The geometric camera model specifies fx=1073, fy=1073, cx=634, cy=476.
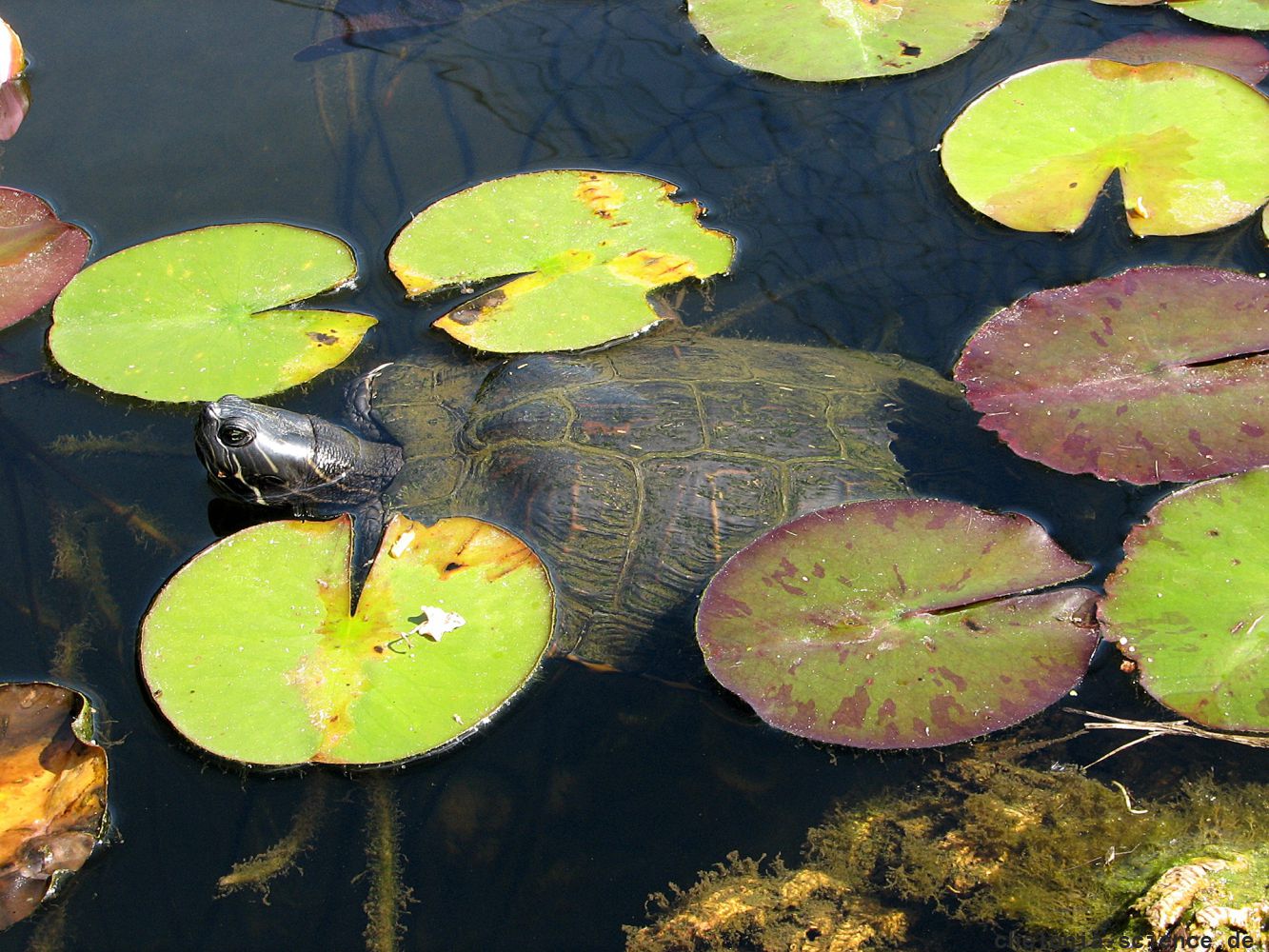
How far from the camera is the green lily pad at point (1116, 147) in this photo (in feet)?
16.0

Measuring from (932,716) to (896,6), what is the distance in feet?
14.6

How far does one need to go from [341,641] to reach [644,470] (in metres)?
1.21

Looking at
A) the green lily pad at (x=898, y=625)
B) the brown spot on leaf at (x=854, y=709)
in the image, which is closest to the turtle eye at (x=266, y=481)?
the green lily pad at (x=898, y=625)

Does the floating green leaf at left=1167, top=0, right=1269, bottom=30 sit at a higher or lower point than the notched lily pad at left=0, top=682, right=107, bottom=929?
higher

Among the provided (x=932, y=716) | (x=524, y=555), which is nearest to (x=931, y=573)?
(x=932, y=716)

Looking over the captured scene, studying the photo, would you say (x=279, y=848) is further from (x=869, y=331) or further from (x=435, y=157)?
(x=435, y=157)

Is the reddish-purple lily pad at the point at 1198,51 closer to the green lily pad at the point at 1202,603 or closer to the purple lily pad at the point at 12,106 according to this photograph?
the green lily pad at the point at 1202,603

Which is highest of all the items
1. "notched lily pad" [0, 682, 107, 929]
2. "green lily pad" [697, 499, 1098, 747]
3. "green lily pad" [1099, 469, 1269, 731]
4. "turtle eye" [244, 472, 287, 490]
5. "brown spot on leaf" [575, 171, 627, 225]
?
"brown spot on leaf" [575, 171, 627, 225]

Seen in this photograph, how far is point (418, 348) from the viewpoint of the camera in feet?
16.1

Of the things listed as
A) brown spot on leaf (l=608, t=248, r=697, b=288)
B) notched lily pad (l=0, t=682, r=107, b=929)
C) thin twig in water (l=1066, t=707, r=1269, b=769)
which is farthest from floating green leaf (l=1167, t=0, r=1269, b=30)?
notched lily pad (l=0, t=682, r=107, b=929)

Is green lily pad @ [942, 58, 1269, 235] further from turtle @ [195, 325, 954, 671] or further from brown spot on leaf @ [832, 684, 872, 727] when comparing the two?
brown spot on leaf @ [832, 684, 872, 727]

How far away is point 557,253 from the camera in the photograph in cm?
486

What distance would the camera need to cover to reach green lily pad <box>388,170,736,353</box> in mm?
4621

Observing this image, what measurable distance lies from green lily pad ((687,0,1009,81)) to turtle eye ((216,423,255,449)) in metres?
3.47
